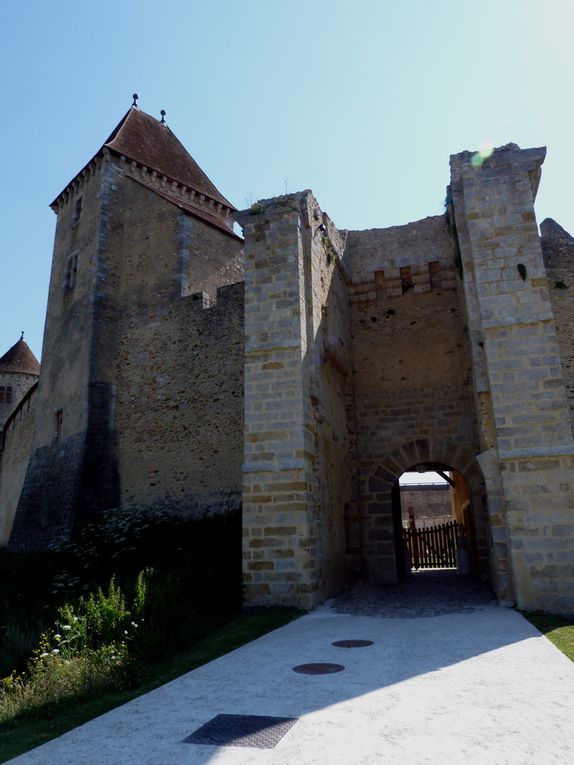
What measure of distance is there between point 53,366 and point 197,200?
22.1 ft

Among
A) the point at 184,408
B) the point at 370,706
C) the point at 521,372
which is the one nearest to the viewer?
the point at 370,706

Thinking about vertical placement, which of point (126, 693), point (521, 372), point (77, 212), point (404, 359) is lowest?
point (126, 693)

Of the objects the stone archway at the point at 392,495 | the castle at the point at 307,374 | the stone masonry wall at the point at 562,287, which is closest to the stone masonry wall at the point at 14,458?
the castle at the point at 307,374

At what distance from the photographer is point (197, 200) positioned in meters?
18.2

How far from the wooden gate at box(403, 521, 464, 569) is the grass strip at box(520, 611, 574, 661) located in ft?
31.6

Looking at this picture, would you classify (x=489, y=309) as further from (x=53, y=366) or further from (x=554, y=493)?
(x=53, y=366)

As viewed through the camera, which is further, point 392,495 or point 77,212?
point 77,212

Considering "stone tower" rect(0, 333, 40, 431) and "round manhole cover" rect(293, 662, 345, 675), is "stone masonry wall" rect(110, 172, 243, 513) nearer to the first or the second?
"round manhole cover" rect(293, 662, 345, 675)

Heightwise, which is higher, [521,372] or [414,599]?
[521,372]

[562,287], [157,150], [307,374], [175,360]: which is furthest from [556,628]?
[157,150]

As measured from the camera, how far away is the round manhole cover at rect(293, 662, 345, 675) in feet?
12.9

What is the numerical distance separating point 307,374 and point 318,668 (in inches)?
164

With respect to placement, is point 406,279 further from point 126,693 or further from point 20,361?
point 20,361

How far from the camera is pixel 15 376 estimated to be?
2714 centimetres
